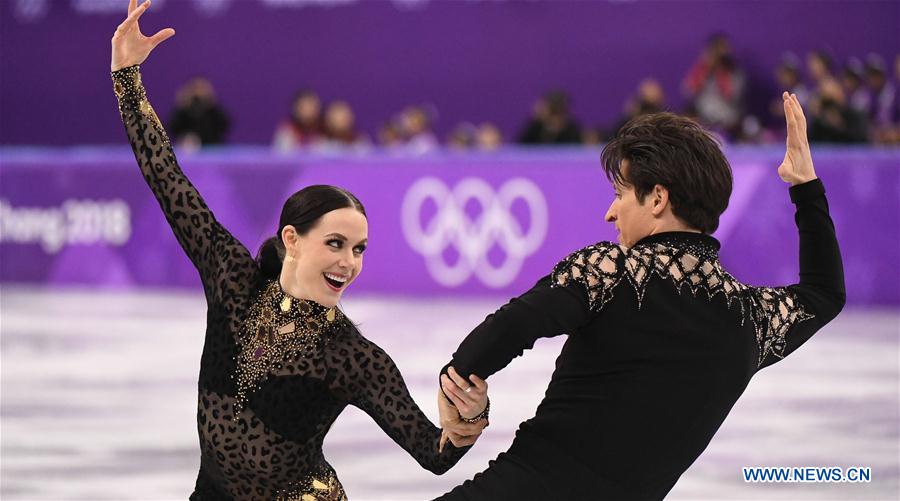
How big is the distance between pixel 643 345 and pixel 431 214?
10.5 meters

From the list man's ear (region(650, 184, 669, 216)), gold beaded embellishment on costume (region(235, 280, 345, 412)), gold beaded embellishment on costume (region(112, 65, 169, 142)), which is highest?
gold beaded embellishment on costume (region(112, 65, 169, 142))

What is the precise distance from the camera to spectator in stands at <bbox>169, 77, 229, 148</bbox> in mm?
17062

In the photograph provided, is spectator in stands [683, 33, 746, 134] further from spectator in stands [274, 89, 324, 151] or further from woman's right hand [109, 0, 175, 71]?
woman's right hand [109, 0, 175, 71]

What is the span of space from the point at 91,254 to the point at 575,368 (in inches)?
483

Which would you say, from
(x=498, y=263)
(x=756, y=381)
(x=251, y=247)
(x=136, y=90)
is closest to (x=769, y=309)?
(x=136, y=90)

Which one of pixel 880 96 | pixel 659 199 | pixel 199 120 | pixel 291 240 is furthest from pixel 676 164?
pixel 199 120

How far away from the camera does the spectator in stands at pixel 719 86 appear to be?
16.5 m

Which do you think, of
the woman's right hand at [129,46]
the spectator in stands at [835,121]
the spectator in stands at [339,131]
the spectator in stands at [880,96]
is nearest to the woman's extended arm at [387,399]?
the woman's right hand at [129,46]

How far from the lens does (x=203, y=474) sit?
3.62 meters

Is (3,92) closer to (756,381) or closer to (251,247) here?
(251,247)

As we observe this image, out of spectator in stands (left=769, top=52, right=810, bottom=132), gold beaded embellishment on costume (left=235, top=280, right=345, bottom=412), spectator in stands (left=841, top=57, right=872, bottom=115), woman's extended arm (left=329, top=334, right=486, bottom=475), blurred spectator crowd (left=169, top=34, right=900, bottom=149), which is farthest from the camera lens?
spectator in stands (left=769, top=52, right=810, bottom=132)

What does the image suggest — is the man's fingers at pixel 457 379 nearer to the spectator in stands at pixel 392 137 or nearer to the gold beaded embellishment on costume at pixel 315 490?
the gold beaded embellishment on costume at pixel 315 490

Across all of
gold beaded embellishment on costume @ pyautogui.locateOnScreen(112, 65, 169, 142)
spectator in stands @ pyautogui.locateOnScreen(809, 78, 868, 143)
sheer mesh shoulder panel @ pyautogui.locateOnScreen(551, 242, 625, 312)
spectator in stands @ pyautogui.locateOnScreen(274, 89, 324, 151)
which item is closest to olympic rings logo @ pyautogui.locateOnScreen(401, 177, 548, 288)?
spectator in stands @ pyautogui.locateOnScreen(809, 78, 868, 143)

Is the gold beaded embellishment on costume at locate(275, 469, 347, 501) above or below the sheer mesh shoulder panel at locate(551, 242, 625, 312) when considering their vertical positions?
below
